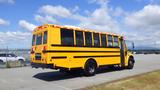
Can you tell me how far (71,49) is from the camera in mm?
15336

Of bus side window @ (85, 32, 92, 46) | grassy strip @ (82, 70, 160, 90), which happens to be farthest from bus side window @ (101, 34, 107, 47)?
grassy strip @ (82, 70, 160, 90)

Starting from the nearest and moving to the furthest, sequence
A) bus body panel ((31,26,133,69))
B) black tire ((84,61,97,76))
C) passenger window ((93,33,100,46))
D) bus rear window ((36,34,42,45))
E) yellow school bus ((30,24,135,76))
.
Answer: bus body panel ((31,26,133,69)) → yellow school bus ((30,24,135,76)) → bus rear window ((36,34,42,45)) → black tire ((84,61,97,76)) → passenger window ((93,33,100,46))

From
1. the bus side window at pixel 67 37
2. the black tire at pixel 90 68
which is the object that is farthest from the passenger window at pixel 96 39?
the bus side window at pixel 67 37

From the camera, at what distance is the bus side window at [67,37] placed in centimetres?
1486

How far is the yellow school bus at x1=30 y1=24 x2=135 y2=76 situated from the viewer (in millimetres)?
14430

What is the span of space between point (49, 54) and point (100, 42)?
173 inches

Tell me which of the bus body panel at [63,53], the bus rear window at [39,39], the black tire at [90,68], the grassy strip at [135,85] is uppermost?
the bus rear window at [39,39]

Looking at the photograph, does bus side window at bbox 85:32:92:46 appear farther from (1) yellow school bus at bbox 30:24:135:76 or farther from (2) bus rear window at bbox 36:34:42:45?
(2) bus rear window at bbox 36:34:42:45

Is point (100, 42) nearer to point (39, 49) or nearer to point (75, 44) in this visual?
point (75, 44)

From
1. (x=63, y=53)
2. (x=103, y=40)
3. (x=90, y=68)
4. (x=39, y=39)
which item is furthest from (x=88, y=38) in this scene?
(x=39, y=39)

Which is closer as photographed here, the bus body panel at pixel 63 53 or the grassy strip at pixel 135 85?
the grassy strip at pixel 135 85

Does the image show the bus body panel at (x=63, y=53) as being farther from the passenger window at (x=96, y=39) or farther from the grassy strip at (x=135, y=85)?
the grassy strip at (x=135, y=85)

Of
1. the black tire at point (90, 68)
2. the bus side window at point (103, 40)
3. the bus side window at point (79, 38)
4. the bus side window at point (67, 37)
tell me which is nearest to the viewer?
the bus side window at point (67, 37)

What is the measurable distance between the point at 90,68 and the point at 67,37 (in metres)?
2.69
